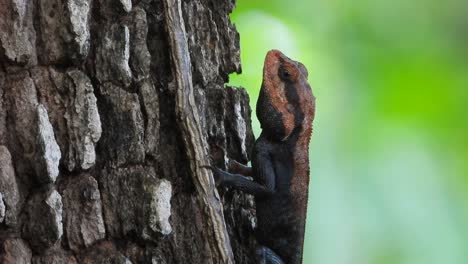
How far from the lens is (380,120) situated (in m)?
2.96

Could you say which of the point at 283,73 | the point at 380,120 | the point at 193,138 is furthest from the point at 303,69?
the point at 193,138

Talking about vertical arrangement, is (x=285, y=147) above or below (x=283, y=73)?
below

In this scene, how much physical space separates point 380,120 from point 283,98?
45 centimetres

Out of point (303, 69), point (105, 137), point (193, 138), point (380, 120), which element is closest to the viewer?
point (105, 137)

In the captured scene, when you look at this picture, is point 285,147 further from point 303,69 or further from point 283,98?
point 303,69

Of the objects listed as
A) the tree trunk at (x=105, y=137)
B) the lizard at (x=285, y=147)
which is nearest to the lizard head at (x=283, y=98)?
the lizard at (x=285, y=147)

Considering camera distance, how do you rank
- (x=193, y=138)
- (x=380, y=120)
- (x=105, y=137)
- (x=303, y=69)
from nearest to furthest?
1. (x=105, y=137)
2. (x=193, y=138)
3. (x=380, y=120)
4. (x=303, y=69)

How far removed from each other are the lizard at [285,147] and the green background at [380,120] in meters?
0.11

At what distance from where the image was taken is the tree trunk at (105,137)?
2.28 m

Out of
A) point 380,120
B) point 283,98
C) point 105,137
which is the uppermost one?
point 283,98

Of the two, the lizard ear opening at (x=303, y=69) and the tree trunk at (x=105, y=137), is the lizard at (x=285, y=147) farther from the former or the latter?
the tree trunk at (x=105, y=137)

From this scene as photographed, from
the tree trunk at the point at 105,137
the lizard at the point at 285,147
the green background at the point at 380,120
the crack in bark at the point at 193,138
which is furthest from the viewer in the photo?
the lizard at the point at 285,147

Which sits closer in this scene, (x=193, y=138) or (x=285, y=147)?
(x=193, y=138)

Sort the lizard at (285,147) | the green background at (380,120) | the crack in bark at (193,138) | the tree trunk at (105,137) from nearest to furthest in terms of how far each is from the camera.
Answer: the tree trunk at (105,137) → the crack in bark at (193,138) → the green background at (380,120) → the lizard at (285,147)
